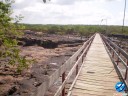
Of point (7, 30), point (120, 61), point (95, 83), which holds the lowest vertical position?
point (120, 61)

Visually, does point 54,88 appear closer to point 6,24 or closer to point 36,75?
A: point 6,24

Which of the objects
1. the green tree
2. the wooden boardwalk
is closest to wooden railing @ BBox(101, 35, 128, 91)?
the wooden boardwalk

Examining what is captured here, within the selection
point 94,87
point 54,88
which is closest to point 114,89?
point 94,87

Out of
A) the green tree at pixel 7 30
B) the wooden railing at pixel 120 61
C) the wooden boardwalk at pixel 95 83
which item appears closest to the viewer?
the wooden boardwalk at pixel 95 83

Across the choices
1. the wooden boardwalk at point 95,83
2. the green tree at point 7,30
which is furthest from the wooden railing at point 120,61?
the green tree at point 7,30

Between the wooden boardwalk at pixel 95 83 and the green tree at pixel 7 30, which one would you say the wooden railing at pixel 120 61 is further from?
the green tree at pixel 7 30

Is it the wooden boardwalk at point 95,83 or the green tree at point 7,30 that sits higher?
the green tree at point 7,30

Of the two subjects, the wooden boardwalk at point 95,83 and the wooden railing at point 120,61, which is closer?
the wooden boardwalk at point 95,83

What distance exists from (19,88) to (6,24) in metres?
3.88

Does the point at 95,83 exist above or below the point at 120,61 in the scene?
above

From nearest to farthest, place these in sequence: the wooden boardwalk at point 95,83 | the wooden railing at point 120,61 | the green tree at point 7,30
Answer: the wooden boardwalk at point 95,83 → the wooden railing at point 120,61 → the green tree at point 7,30

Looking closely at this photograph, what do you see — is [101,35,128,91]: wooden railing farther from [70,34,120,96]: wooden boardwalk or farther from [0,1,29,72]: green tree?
[0,1,29,72]: green tree

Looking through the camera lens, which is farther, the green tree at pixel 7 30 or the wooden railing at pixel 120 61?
the green tree at pixel 7 30

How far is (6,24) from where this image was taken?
1193 cm
